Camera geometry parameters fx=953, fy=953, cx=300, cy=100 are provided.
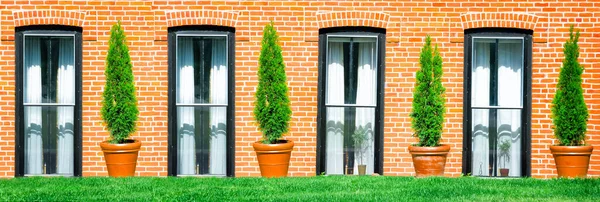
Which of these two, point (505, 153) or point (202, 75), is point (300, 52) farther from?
point (505, 153)

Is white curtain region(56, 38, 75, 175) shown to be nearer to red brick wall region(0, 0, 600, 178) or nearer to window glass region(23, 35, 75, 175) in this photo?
window glass region(23, 35, 75, 175)

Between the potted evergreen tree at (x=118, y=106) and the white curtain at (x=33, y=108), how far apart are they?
4.44 feet

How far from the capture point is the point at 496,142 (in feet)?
48.0

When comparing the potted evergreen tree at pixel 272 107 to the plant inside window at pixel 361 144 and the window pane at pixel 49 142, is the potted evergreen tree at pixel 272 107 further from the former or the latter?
the window pane at pixel 49 142

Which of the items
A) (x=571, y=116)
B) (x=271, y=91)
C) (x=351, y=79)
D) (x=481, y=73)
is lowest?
(x=571, y=116)

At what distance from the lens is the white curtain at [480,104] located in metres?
14.5

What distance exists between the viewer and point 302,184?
12719 mm

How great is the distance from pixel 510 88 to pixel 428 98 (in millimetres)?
1734

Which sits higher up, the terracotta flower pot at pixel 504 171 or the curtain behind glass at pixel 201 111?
the curtain behind glass at pixel 201 111

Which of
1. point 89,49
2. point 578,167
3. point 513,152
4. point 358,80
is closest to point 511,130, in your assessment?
point 513,152

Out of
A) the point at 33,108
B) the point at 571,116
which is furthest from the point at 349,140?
the point at 33,108

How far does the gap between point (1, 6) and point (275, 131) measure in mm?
4476

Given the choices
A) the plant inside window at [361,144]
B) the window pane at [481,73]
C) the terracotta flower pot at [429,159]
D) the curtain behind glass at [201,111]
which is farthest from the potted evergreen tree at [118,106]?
the window pane at [481,73]

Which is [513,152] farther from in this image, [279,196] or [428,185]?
[279,196]
